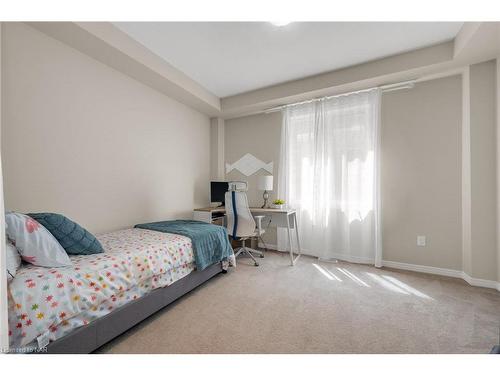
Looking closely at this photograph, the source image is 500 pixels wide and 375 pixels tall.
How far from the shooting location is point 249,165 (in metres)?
4.29

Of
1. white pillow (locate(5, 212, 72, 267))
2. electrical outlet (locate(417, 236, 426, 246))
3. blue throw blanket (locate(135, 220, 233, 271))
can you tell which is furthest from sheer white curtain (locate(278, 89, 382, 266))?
white pillow (locate(5, 212, 72, 267))

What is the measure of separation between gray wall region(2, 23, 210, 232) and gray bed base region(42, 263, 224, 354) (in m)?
1.21

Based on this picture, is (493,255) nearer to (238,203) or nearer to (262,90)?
(238,203)

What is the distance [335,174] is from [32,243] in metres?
3.43

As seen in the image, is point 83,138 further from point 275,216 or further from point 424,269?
point 424,269

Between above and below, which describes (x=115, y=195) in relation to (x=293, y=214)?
above

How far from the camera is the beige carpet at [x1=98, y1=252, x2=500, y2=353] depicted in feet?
5.06

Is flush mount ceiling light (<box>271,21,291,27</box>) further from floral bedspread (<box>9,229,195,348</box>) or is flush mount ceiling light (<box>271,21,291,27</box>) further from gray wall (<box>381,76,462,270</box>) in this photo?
floral bedspread (<box>9,229,195,348</box>)

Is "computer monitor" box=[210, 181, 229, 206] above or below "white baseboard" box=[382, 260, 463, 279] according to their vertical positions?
above

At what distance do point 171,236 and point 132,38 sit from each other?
223 cm

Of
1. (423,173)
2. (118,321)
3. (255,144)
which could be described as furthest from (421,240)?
(118,321)

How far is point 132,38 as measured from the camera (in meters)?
2.41

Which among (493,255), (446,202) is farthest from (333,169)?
(493,255)

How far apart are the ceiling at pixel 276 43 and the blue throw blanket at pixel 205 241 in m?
2.16
